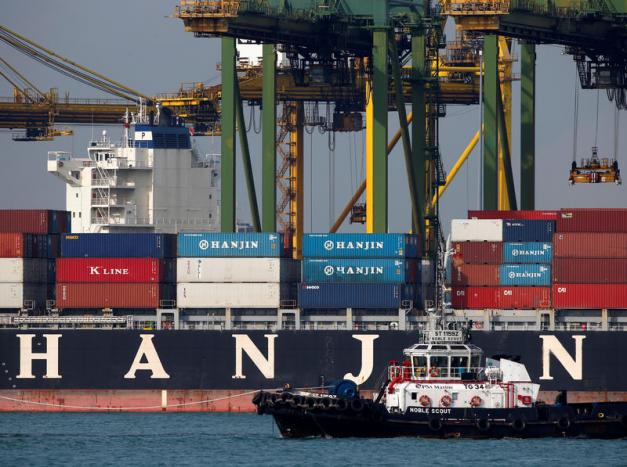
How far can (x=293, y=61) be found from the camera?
273 feet

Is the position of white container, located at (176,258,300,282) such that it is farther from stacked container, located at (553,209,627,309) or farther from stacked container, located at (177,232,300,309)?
stacked container, located at (553,209,627,309)

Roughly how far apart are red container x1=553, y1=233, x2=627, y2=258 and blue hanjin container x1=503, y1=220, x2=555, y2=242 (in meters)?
1.02

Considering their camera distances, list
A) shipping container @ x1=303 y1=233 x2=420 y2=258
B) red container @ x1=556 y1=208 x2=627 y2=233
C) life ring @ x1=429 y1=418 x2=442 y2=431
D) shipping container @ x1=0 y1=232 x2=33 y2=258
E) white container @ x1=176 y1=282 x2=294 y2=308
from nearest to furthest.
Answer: life ring @ x1=429 y1=418 x2=442 y2=431, red container @ x1=556 y1=208 x2=627 y2=233, shipping container @ x1=303 y1=233 x2=420 y2=258, white container @ x1=176 y1=282 x2=294 y2=308, shipping container @ x1=0 y1=232 x2=33 y2=258

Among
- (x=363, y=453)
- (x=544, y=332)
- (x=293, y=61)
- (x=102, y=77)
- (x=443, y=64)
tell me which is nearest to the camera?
(x=363, y=453)

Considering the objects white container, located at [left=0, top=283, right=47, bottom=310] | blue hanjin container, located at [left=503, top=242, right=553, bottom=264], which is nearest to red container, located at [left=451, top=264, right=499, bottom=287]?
blue hanjin container, located at [left=503, top=242, right=553, bottom=264]

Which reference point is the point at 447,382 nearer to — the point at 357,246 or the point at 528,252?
the point at 528,252

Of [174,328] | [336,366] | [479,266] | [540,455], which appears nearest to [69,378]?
[174,328]

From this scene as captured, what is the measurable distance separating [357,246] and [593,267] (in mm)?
9033

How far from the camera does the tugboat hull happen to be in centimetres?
5831

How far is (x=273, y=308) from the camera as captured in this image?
239 ft

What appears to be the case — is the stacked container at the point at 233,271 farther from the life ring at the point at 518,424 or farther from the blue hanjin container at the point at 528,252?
the life ring at the point at 518,424

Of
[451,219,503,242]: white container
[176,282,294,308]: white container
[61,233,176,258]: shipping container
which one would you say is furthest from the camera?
[61,233,176,258]: shipping container

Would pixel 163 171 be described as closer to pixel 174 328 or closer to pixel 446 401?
pixel 174 328

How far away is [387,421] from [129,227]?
28.7 meters
